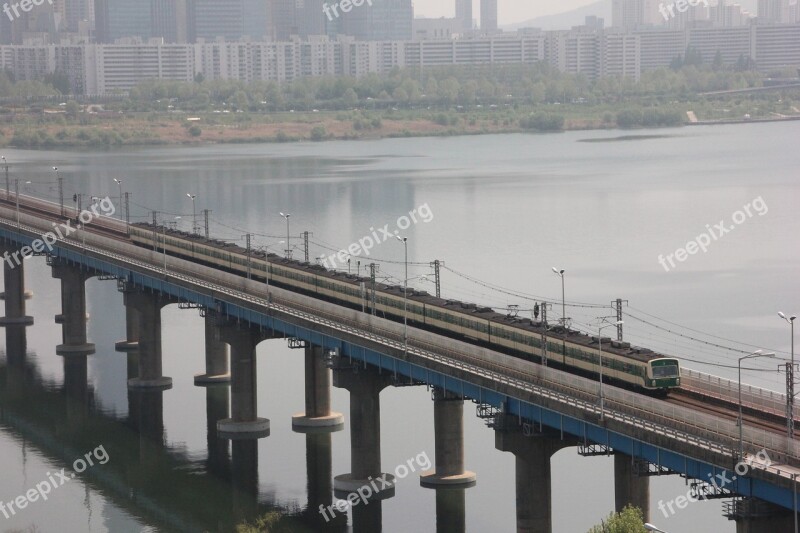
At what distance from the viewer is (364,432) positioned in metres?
72.0

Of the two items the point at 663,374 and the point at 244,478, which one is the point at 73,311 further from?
the point at 663,374

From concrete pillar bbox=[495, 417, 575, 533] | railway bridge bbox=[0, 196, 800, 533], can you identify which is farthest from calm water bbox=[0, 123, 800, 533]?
concrete pillar bbox=[495, 417, 575, 533]

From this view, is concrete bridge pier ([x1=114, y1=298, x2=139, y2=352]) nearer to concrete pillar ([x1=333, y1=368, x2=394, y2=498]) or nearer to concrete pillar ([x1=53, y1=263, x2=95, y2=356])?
concrete pillar ([x1=53, y1=263, x2=95, y2=356])

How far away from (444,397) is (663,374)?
11776 mm

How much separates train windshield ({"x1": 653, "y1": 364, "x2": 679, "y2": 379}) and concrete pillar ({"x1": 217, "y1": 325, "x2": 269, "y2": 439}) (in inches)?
1184

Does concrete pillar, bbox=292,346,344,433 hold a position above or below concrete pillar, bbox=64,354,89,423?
above

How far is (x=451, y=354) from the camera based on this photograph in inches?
2635

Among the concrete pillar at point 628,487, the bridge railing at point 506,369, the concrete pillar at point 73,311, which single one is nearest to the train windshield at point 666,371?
the bridge railing at point 506,369

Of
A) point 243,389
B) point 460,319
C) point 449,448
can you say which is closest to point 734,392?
point 460,319

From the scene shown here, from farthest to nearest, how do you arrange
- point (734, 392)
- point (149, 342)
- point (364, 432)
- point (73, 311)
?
point (73, 311)
point (149, 342)
point (364, 432)
point (734, 392)

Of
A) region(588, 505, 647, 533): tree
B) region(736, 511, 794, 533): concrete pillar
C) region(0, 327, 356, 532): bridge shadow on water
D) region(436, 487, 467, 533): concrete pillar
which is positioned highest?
region(736, 511, 794, 533): concrete pillar

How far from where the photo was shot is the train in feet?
195

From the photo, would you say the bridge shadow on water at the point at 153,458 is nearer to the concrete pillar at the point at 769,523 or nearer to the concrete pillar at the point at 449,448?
the concrete pillar at the point at 449,448

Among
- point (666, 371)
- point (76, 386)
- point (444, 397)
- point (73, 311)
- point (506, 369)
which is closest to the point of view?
point (666, 371)
